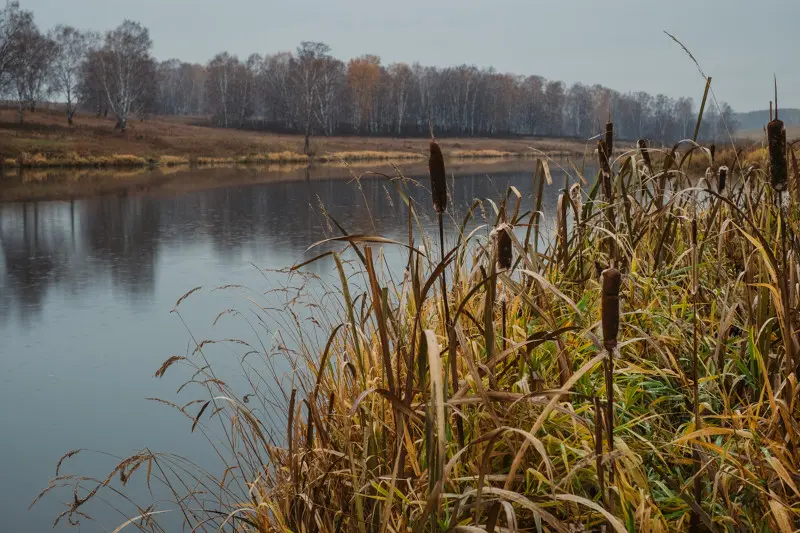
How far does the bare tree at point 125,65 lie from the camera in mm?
43875

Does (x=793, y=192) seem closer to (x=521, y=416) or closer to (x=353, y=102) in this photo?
(x=521, y=416)

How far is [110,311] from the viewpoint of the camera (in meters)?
7.08

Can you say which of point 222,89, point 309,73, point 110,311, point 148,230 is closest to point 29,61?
point 309,73

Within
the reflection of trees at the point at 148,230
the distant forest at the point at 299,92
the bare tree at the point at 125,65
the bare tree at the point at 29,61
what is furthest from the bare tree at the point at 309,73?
the reflection of trees at the point at 148,230

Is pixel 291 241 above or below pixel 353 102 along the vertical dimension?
below

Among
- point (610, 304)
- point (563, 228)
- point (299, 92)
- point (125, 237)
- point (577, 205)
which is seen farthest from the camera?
point (299, 92)

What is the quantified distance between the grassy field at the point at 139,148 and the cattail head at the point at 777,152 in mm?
25853

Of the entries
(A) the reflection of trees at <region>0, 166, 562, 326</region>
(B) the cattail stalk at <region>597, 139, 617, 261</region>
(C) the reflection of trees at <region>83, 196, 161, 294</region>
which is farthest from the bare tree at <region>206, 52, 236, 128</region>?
(B) the cattail stalk at <region>597, 139, 617, 261</region>

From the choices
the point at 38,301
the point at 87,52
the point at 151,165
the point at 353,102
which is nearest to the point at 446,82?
the point at 353,102

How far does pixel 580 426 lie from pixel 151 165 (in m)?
32.8

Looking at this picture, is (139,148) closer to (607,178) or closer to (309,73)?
(309,73)

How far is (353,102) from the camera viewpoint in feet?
209

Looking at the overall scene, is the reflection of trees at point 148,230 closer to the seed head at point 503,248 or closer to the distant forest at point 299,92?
the seed head at point 503,248

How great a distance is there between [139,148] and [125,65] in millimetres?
11135
